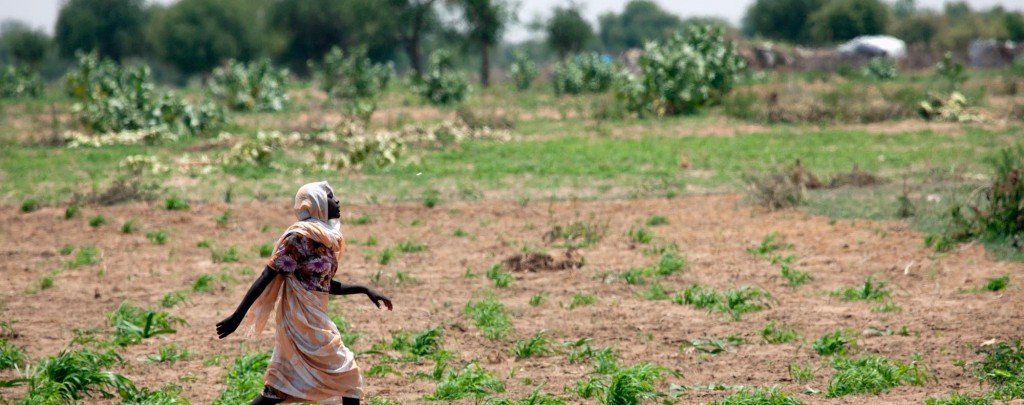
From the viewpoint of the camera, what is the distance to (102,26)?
214ft

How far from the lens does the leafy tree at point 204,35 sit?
5784 centimetres

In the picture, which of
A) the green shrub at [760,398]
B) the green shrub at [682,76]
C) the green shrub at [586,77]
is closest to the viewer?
the green shrub at [760,398]

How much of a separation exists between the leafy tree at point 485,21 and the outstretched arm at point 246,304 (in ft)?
139

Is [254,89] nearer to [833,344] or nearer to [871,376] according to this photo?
[833,344]

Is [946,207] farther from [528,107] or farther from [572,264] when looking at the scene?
[528,107]

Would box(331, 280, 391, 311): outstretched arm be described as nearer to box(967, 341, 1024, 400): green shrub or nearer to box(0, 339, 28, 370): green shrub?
box(0, 339, 28, 370): green shrub

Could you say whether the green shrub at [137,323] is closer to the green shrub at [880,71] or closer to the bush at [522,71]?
the bush at [522,71]

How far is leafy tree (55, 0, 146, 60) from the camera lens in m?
64.0

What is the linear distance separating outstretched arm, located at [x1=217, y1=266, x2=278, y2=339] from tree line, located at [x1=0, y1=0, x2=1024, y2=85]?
44.3m

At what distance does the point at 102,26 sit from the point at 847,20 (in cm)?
4206

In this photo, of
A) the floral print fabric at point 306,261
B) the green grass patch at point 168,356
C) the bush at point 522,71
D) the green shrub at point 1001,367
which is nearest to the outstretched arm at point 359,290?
the floral print fabric at point 306,261

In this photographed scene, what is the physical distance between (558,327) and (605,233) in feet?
12.7

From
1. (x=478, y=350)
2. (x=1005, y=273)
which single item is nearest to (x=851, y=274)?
(x=1005, y=273)

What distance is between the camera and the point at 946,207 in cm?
1260
